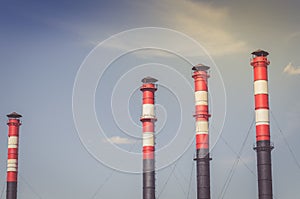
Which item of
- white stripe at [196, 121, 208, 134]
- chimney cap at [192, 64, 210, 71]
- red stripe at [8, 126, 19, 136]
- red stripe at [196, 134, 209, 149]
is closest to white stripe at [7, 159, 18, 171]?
red stripe at [8, 126, 19, 136]

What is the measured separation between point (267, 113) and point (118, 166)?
15342 millimetres

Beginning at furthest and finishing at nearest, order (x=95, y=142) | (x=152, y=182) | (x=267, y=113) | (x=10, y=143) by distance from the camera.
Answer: (x=10, y=143)
(x=152, y=182)
(x=267, y=113)
(x=95, y=142)

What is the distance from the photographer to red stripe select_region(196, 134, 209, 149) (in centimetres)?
5512

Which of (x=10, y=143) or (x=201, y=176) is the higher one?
(x=10, y=143)

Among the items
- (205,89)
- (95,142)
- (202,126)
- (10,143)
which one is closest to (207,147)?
(202,126)

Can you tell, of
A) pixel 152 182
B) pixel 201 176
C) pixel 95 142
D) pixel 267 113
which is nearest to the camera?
pixel 95 142

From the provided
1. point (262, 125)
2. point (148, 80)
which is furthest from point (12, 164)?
point (262, 125)

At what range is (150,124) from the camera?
59.9 meters

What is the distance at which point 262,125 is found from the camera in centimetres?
5047

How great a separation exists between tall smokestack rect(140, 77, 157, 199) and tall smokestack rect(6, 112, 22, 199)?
1601cm

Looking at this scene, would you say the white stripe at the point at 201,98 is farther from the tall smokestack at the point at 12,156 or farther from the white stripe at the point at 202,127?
the tall smokestack at the point at 12,156

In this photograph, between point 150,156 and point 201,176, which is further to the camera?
point 150,156

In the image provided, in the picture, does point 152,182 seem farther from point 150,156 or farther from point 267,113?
point 267,113

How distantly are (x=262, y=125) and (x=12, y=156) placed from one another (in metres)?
29.8
